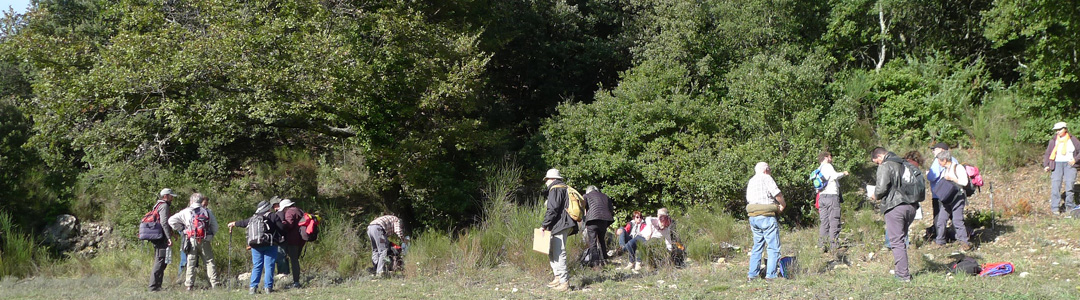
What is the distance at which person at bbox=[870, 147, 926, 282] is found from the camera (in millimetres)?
7395

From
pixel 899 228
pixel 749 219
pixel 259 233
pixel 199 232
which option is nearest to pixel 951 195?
pixel 899 228

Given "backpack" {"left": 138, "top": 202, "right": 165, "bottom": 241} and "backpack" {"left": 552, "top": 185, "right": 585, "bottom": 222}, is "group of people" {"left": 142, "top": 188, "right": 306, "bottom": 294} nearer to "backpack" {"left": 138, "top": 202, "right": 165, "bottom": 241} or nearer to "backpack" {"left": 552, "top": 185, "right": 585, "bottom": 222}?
"backpack" {"left": 138, "top": 202, "right": 165, "bottom": 241}

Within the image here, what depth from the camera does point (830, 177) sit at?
9.86 m

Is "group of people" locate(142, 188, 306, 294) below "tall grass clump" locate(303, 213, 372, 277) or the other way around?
the other way around

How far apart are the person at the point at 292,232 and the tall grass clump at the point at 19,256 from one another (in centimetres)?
719

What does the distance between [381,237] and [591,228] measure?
11.3ft

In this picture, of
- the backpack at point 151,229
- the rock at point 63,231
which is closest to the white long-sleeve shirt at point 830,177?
the backpack at point 151,229

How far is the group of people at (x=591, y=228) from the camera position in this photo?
816cm

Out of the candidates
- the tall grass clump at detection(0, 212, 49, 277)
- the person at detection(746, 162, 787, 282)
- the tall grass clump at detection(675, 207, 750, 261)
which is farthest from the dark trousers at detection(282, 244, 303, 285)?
the tall grass clump at detection(0, 212, 49, 277)

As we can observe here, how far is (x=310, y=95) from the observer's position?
13359 mm

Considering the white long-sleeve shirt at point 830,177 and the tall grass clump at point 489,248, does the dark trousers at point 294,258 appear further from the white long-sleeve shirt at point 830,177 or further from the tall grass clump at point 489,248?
the white long-sleeve shirt at point 830,177

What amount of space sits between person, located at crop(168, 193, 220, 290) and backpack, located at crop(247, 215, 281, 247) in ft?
3.69

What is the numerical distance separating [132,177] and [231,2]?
165 inches

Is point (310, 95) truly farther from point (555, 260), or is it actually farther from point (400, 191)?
point (555, 260)
